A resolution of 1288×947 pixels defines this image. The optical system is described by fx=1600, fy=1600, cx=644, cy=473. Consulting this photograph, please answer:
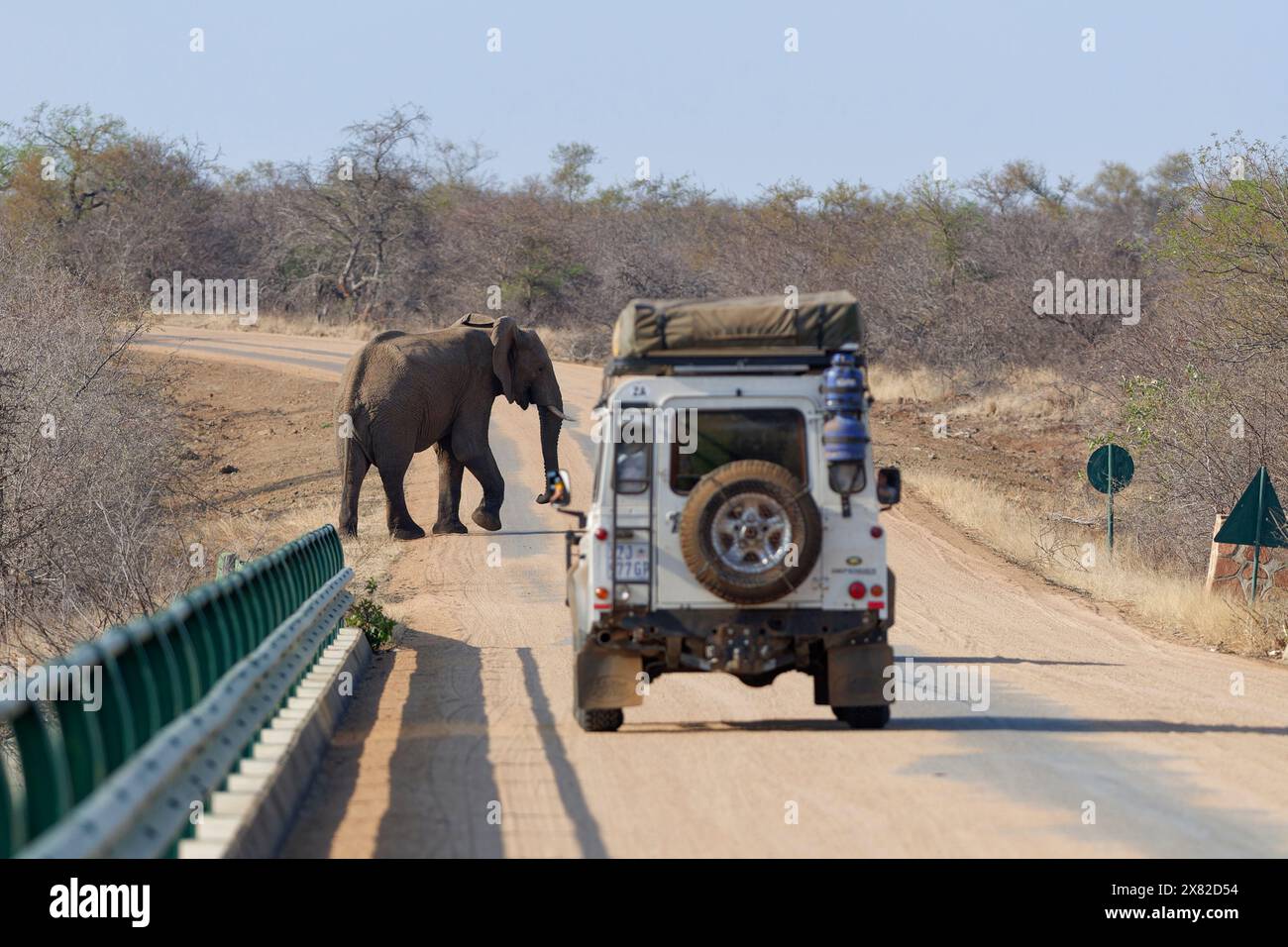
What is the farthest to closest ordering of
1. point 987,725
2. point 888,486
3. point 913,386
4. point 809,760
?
point 913,386 < point 987,725 < point 888,486 < point 809,760

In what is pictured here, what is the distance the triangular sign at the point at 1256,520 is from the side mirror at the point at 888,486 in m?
7.31

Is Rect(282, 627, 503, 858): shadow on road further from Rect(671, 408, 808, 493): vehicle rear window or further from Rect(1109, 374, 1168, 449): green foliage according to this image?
Rect(1109, 374, 1168, 449): green foliage

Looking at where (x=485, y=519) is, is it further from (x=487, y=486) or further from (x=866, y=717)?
(x=866, y=717)

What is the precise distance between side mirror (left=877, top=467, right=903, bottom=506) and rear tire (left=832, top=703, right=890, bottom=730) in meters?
1.37

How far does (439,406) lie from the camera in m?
22.2

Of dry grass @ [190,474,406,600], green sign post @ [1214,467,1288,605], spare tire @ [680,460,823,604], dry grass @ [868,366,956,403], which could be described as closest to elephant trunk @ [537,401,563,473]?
dry grass @ [190,474,406,600]

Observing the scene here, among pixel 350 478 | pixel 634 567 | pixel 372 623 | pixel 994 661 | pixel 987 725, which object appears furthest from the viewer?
pixel 350 478

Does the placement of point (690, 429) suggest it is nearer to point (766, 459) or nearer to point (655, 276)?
point (766, 459)

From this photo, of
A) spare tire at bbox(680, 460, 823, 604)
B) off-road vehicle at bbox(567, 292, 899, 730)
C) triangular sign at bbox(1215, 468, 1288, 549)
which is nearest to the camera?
spare tire at bbox(680, 460, 823, 604)

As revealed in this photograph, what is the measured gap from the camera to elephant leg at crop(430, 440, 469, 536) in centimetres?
2294

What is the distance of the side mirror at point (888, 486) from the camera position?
10469mm

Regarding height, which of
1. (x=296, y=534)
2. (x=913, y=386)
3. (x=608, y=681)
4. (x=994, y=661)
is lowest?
(x=994, y=661)

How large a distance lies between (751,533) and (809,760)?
56.2 inches

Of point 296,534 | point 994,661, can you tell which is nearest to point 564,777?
point 994,661
